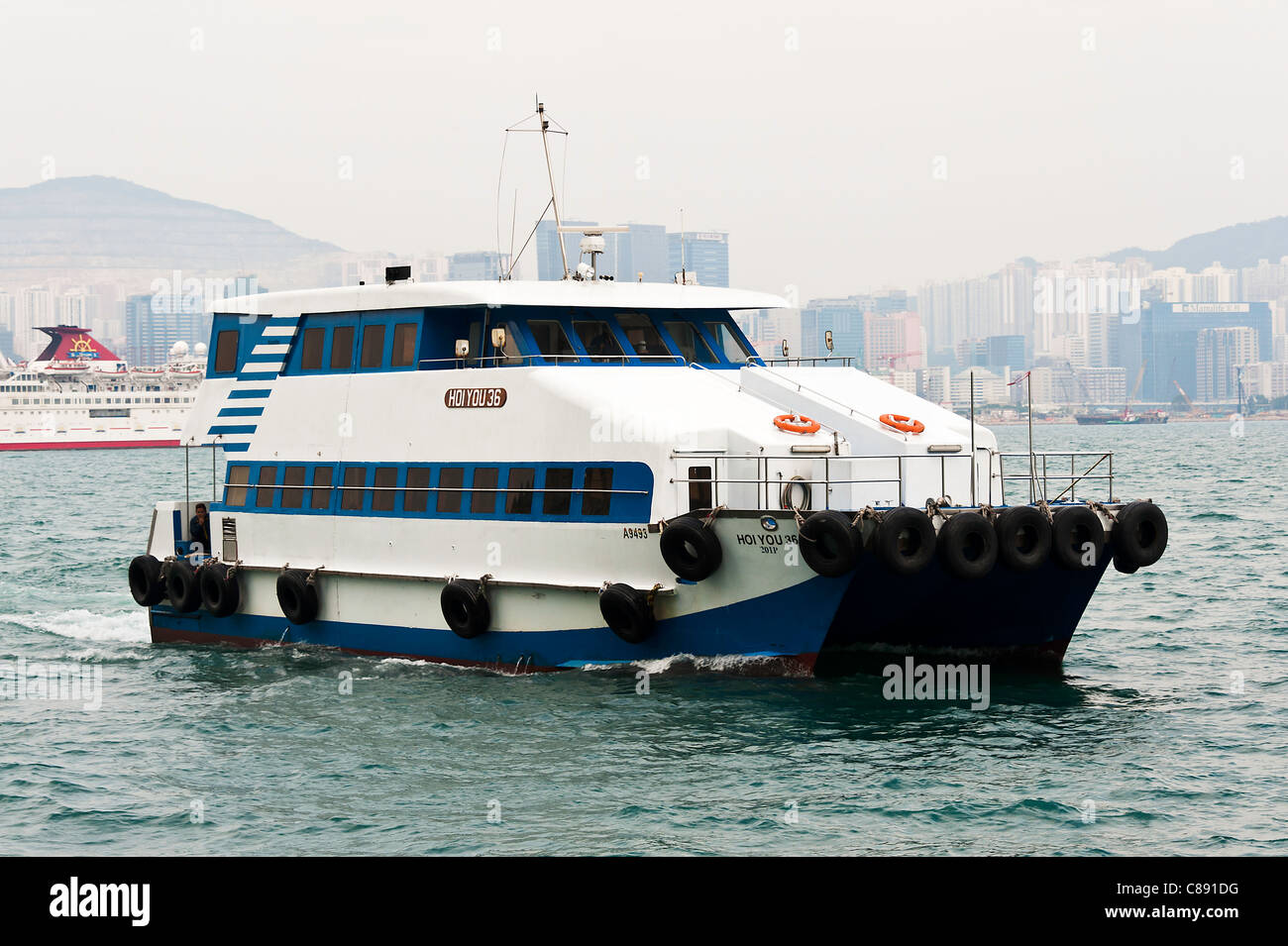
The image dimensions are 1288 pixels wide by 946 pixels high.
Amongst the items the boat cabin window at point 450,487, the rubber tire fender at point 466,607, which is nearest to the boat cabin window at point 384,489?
the boat cabin window at point 450,487

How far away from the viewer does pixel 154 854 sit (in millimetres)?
11570

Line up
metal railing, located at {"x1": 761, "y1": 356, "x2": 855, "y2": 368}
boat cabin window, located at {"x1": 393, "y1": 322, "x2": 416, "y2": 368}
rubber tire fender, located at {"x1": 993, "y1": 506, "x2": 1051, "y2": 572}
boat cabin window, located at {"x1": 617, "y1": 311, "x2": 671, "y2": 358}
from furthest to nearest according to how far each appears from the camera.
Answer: metal railing, located at {"x1": 761, "y1": 356, "x2": 855, "y2": 368} → boat cabin window, located at {"x1": 393, "y1": 322, "x2": 416, "y2": 368} → boat cabin window, located at {"x1": 617, "y1": 311, "x2": 671, "y2": 358} → rubber tire fender, located at {"x1": 993, "y1": 506, "x2": 1051, "y2": 572}

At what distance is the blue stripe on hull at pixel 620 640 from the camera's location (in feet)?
50.5

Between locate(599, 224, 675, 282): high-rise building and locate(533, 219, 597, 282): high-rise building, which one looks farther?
locate(599, 224, 675, 282): high-rise building

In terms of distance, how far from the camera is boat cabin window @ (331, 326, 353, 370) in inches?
765

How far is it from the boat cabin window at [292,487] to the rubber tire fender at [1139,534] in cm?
1013

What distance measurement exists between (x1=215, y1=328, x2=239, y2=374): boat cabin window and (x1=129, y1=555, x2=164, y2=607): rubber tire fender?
9.39 feet

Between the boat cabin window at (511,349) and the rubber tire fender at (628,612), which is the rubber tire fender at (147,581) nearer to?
the boat cabin window at (511,349)

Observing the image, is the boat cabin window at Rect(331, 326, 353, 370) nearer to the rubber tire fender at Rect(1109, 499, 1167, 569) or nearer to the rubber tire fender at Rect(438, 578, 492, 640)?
the rubber tire fender at Rect(438, 578, 492, 640)

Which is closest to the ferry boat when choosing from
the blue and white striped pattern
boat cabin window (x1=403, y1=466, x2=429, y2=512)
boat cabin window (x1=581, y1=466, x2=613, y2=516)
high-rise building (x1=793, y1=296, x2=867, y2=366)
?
high-rise building (x1=793, y1=296, x2=867, y2=366)

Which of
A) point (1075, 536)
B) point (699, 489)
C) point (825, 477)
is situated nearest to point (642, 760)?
point (699, 489)

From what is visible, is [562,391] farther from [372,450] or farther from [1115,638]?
[1115,638]

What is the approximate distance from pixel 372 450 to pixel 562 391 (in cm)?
332
